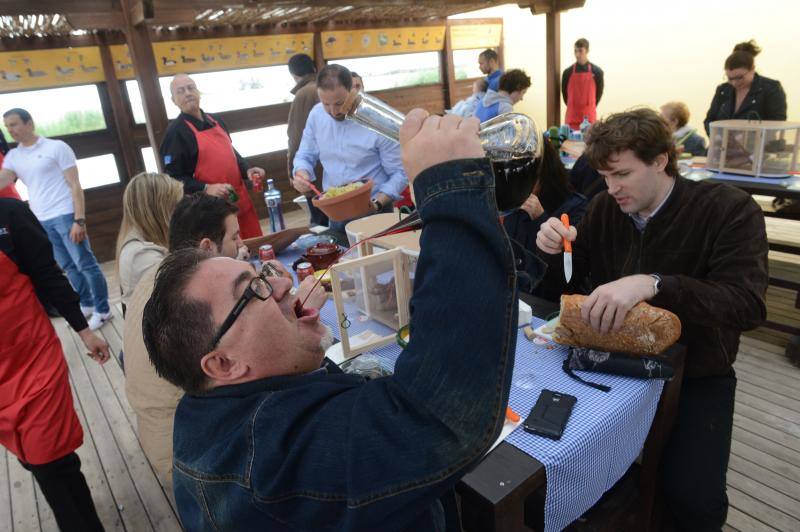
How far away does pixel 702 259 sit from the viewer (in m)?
1.59

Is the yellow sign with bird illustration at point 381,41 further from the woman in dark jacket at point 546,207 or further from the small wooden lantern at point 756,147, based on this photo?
the woman in dark jacket at point 546,207

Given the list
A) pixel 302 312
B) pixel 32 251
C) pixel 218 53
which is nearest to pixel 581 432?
pixel 302 312

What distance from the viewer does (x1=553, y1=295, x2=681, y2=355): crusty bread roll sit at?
136 centimetres

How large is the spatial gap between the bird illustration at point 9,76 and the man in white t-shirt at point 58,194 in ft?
5.61

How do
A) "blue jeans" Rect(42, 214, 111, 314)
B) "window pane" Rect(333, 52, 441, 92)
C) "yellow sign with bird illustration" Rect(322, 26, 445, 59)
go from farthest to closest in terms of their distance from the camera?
1. "window pane" Rect(333, 52, 441, 92)
2. "yellow sign with bird illustration" Rect(322, 26, 445, 59)
3. "blue jeans" Rect(42, 214, 111, 314)

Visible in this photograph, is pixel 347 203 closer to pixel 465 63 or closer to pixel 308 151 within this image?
pixel 308 151

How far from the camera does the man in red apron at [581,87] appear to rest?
648cm

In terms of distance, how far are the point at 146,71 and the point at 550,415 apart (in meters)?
4.68

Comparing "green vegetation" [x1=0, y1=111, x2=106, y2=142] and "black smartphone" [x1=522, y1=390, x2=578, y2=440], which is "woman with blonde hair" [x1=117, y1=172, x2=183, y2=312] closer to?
"black smartphone" [x1=522, y1=390, x2=578, y2=440]

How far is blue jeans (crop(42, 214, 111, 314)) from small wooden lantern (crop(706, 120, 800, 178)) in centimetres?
509

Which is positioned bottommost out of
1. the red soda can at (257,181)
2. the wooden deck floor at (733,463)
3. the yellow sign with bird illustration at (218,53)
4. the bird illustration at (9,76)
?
the wooden deck floor at (733,463)

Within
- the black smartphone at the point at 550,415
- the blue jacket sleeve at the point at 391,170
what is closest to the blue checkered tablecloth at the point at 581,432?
the black smartphone at the point at 550,415

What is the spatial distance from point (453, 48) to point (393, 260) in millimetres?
7797

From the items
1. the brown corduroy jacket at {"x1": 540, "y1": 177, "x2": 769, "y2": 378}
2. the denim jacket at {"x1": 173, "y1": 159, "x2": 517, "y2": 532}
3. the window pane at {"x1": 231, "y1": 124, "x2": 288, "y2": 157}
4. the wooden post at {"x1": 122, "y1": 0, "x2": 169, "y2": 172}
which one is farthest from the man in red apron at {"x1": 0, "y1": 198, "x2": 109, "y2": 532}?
the window pane at {"x1": 231, "y1": 124, "x2": 288, "y2": 157}
